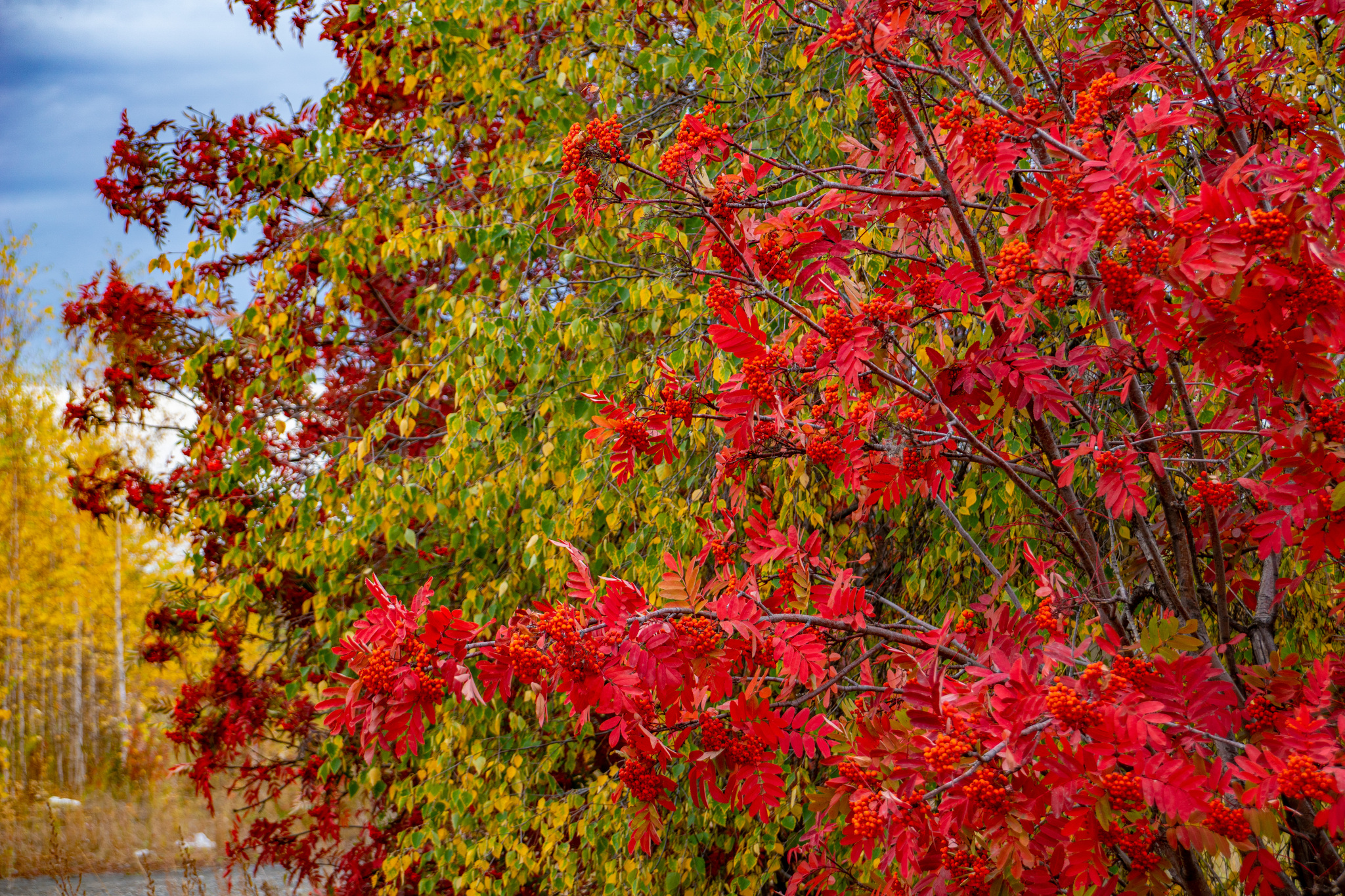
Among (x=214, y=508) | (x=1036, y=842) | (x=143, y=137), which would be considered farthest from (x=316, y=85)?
(x=1036, y=842)

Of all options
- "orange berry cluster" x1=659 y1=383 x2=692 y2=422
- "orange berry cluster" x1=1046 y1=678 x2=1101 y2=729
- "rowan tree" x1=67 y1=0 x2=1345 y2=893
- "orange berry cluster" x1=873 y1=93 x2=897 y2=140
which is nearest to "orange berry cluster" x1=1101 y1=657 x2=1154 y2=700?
"rowan tree" x1=67 y1=0 x2=1345 y2=893

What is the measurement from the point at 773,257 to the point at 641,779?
1.11 metres

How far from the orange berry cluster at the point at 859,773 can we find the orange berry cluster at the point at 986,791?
0.82ft

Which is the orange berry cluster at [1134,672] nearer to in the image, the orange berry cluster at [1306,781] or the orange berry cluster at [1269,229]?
the orange berry cluster at [1306,781]

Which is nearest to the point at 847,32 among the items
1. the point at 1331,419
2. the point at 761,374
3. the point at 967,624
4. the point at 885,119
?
the point at 885,119

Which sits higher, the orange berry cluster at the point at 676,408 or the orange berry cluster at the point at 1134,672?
the orange berry cluster at the point at 676,408

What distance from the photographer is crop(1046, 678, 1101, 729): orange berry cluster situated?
1.26 meters

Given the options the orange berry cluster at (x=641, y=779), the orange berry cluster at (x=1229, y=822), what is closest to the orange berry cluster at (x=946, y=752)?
the orange berry cluster at (x=1229, y=822)

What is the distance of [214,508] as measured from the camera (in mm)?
3883

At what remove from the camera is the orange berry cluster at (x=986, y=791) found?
1.27 m

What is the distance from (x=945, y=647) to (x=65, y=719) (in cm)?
1673

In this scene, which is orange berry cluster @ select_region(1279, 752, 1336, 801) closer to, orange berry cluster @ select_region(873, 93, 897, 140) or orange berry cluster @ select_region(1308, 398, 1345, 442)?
orange berry cluster @ select_region(1308, 398, 1345, 442)

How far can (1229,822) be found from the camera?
50.6 inches

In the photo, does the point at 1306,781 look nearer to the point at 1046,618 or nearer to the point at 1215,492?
the point at 1046,618
